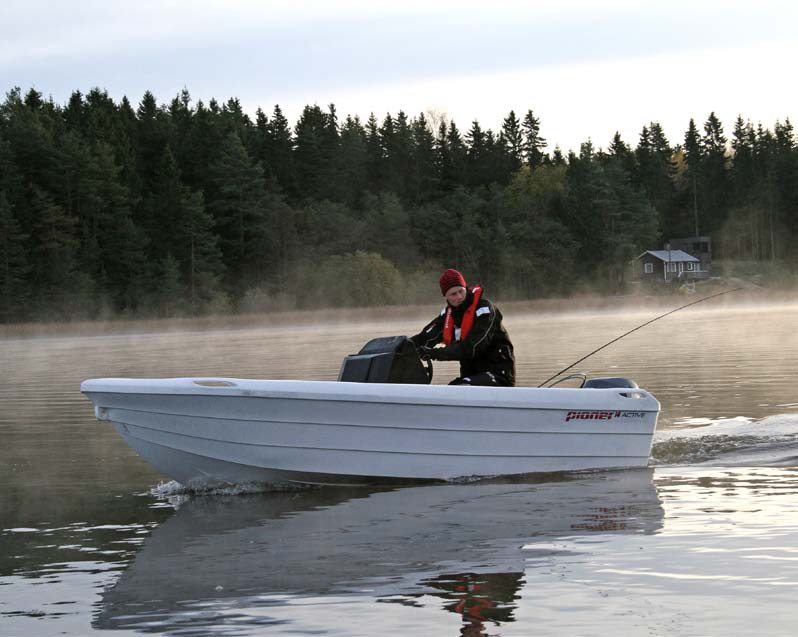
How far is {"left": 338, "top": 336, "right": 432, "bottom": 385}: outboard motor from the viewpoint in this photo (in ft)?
29.1

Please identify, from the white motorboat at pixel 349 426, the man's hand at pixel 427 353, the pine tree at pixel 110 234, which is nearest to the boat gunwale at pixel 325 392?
the white motorboat at pixel 349 426

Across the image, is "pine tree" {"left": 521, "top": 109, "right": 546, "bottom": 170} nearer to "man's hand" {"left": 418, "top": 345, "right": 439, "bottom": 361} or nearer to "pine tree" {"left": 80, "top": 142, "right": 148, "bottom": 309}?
"pine tree" {"left": 80, "top": 142, "right": 148, "bottom": 309}

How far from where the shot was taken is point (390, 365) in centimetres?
885

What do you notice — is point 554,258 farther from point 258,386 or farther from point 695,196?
point 258,386

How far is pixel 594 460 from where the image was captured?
9.48m

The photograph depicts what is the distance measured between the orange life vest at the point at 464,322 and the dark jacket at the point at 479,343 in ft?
0.08

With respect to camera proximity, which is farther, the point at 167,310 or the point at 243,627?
the point at 167,310

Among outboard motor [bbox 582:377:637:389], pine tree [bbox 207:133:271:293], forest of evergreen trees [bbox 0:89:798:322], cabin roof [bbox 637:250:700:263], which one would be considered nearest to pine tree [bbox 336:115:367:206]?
forest of evergreen trees [bbox 0:89:798:322]

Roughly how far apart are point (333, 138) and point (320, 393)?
86.9 m

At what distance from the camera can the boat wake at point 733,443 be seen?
999cm

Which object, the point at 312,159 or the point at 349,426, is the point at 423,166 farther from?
the point at 349,426

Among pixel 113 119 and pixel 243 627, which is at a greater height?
pixel 113 119

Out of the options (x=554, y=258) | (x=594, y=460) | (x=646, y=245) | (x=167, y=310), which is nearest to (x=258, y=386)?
(x=594, y=460)

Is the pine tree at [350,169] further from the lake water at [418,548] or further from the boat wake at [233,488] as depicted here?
the boat wake at [233,488]
